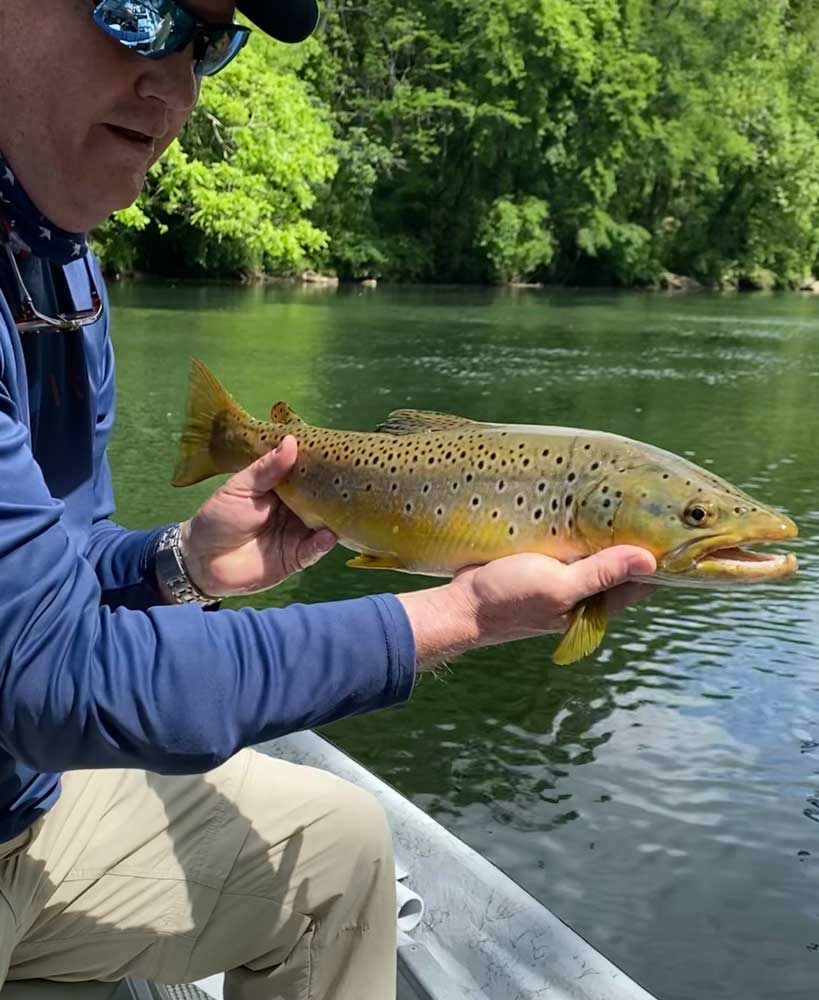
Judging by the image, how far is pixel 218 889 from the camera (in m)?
2.26

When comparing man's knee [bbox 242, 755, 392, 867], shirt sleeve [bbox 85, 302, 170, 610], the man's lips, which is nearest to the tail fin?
shirt sleeve [bbox 85, 302, 170, 610]

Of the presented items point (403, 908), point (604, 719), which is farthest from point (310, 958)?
point (604, 719)

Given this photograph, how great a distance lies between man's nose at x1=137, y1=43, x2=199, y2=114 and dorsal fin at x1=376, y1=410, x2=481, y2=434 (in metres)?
1.05

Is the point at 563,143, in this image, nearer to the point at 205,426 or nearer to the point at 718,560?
the point at 205,426

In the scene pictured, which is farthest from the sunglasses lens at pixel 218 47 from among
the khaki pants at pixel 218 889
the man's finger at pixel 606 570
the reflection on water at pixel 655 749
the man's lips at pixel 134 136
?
the reflection on water at pixel 655 749

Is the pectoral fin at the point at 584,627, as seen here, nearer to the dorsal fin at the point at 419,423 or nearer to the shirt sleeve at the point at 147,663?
the shirt sleeve at the point at 147,663

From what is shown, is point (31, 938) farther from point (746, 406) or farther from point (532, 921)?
point (746, 406)

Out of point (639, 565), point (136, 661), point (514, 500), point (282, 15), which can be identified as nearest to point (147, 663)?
point (136, 661)

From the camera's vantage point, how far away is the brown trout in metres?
2.29

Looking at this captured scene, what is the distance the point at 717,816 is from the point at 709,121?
44.3 m

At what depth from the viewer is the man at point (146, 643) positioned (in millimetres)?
1618

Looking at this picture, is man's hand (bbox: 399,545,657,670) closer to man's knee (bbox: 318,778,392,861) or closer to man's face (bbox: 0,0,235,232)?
man's knee (bbox: 318,778,392,861)

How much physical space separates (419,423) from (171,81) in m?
1.20

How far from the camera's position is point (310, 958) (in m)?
2.29
